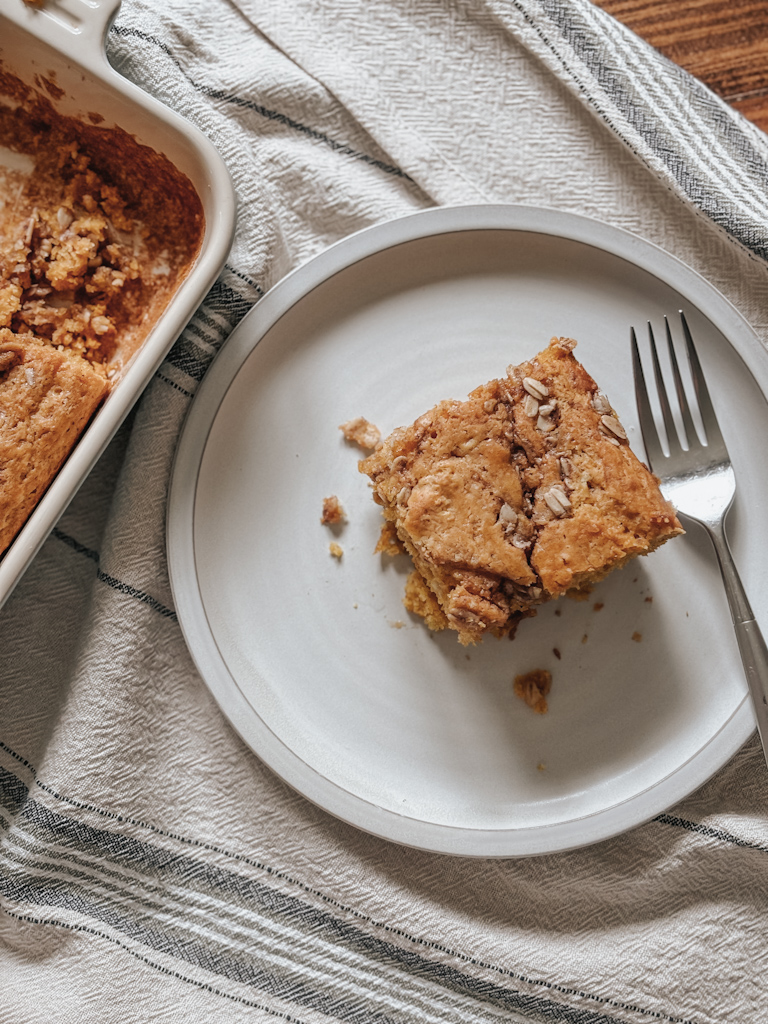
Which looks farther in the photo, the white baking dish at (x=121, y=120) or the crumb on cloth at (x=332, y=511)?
the crumb on cloth at (x=332, y=511)

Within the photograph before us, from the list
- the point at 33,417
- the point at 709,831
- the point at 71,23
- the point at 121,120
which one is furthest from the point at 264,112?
the point at 709,831

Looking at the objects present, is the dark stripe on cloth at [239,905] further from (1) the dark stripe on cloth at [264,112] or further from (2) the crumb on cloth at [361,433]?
(1) the dark stripe on cloth at [264,112]

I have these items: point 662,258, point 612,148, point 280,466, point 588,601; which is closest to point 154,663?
point 280,466

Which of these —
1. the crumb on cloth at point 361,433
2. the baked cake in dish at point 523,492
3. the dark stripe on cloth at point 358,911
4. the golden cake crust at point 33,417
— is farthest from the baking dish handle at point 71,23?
the dark stripe on cloth at point 358,911

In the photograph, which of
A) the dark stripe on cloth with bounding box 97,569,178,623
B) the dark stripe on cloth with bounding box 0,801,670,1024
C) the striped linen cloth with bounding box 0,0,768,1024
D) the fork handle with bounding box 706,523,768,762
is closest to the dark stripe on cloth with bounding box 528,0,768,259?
the striped linen cloth with bounding box 0,0,768,1024

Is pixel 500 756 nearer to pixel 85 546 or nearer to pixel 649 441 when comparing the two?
pixel 649 441

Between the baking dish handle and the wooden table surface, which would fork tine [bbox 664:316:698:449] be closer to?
the wooden table surface
